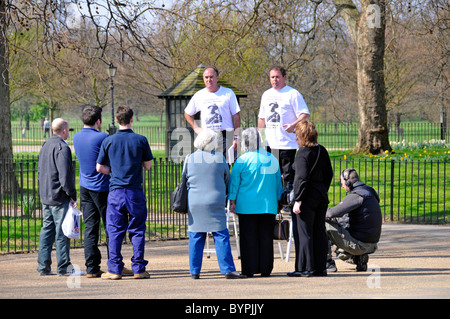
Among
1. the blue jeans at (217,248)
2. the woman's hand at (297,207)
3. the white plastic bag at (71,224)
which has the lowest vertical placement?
the blue jeans at (217,248)

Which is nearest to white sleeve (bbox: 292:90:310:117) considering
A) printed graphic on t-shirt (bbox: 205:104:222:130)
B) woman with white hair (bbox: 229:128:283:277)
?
printed graphic on t-shirt (bbox: 205:104:222:130)

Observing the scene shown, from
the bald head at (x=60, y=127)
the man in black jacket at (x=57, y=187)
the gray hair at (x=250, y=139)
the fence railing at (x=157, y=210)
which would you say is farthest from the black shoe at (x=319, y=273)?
the fence railing at (x=157, y=210)

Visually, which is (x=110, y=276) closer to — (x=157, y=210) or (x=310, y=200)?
(x=310, y=200)

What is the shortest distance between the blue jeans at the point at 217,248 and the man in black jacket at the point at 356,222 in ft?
4.07

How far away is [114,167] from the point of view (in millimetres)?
7398

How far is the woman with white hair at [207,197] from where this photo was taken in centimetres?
742

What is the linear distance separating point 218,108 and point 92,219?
2279mm

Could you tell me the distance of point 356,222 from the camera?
7.99 m

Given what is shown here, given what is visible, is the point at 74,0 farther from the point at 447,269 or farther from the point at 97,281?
the point at 447,269

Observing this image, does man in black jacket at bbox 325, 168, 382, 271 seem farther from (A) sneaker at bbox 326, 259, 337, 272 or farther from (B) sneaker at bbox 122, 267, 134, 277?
(B) sneaker at bbox 122, 267, 134, 277

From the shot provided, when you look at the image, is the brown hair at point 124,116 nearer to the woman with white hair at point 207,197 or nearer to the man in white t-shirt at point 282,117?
the woman with white hair at point 207,197

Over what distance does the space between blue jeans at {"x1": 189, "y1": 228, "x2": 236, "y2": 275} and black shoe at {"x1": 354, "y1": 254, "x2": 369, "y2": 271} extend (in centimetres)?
153

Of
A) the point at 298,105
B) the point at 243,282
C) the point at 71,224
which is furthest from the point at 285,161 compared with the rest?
the point at 71,224

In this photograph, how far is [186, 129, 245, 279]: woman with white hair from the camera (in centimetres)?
742
